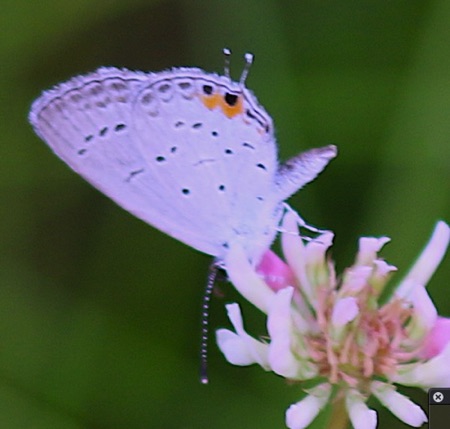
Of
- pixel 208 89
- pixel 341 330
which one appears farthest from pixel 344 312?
pixel 208 89

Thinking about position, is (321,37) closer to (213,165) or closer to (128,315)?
(213,165)

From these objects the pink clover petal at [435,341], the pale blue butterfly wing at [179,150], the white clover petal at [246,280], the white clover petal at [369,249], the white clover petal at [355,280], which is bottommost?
the pink clover petal at [435,341]

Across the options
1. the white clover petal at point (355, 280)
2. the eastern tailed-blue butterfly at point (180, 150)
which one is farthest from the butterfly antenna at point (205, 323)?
the white clover petal at point (355, 280)

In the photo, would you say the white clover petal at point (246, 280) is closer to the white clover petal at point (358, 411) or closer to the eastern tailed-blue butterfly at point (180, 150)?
the eastern tailed-blue butterfly at point (180, 150)

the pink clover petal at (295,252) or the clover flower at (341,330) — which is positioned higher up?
the pink clover petal at (295,252)

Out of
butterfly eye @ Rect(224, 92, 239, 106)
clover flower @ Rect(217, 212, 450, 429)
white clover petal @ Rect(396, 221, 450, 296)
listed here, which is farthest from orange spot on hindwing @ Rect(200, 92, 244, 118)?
white clover petal @ Rect(396, 221, 450, 296)

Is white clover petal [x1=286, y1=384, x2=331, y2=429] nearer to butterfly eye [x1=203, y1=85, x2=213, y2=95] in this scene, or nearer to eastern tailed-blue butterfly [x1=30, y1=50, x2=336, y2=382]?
eastern tailed-blue butterfly [x1=30, y1=50, x2=336, y2=382]

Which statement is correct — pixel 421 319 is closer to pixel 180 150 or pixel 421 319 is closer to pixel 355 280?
pixel 355 280
